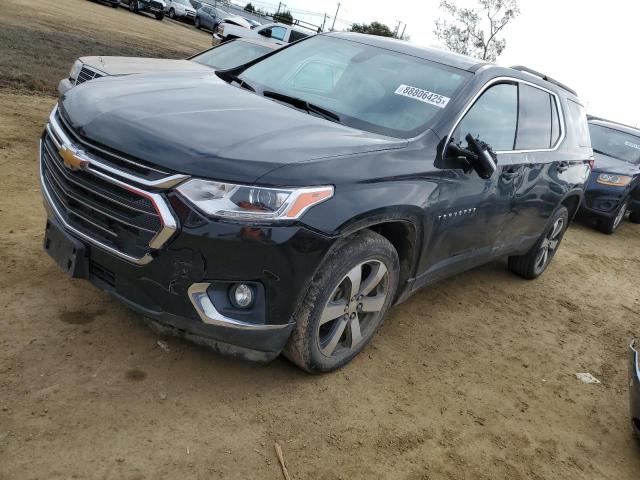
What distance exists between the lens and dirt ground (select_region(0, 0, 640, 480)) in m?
2.47

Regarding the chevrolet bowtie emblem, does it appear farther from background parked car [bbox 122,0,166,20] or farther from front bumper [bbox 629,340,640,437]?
background parked car [bbox 122,0,166,20]

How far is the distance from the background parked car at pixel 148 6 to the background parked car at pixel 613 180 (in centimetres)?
2458

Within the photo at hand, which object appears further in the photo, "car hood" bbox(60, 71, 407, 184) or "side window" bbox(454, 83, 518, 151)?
"side window" bbox(454, 83, 518, 151)

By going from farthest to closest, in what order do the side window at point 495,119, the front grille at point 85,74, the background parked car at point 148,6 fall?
the background parked car at point 148,6
the front grille at point 85,74
the side window at point 495,119

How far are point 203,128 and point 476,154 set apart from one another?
1.59 metres

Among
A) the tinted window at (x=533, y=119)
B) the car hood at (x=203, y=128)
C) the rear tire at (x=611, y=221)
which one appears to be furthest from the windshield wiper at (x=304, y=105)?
the rear tire at (x=611, y=221)

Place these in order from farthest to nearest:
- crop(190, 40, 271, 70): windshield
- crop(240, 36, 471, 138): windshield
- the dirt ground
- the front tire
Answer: crop(190, 40, 271, 70): windshield
crop(240, 36, 471, 138): windshield
the front tire
the dirt ground

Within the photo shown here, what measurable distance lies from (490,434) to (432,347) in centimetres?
87

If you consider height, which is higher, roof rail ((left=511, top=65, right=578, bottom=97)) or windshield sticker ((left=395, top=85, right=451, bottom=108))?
roof rail ((left=511, top=65, right=578, bottom=97))

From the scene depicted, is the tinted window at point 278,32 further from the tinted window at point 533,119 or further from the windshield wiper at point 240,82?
the windshield wiper at point 240,82

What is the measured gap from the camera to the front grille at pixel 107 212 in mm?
2525

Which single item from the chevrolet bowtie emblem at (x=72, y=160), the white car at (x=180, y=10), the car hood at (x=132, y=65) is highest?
the chevrolet bowtie emblem at (x=72, y=160)

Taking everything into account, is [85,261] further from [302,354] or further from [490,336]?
[490,336]

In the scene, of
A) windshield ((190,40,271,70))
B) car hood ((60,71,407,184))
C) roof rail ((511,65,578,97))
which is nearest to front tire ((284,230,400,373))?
car hood ((60,71,407,184))
